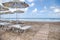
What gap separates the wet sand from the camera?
236 cm

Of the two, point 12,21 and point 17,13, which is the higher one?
point 17,13

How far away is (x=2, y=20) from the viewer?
2643 millimetres

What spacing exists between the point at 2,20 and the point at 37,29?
2.66 ft

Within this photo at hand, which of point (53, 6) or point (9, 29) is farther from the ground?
point (53, 6)

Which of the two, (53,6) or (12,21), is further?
(12,21)

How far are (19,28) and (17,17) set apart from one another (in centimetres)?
25

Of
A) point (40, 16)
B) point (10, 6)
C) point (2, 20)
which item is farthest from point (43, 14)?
point (2, 20)

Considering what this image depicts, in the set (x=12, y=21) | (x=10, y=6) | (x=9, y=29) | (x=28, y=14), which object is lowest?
(x=9, y=29)

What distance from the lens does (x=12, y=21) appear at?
2.58 meters

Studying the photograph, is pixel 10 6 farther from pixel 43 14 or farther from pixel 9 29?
pixel 43 14

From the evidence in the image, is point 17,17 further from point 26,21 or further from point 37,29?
point 37,29

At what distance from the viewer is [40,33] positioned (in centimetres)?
240

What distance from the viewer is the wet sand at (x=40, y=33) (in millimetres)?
2363

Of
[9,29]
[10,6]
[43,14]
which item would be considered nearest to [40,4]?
[43,14]
